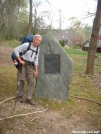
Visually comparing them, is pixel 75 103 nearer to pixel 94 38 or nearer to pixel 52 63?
pixel 52 63

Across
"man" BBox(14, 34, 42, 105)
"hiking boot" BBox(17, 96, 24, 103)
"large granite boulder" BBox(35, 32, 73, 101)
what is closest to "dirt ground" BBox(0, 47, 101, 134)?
"hiking boot" BBox(17, 96, 24, 103)

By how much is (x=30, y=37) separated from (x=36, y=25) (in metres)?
27.4

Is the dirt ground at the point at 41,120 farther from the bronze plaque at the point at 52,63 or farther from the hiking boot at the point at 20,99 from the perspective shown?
the bronze plaque at the point at 52,63

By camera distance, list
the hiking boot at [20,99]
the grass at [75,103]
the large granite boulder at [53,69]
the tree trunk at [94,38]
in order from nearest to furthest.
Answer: the grass at [75,103]
the hiking boot at [20,99]
the large granite boulder at [53,69]
the tree trunk at [94,38]

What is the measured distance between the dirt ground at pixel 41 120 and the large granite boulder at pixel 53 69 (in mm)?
644

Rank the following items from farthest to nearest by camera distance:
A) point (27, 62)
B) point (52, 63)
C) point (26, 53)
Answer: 1. point (52, 63)
2. point (27, 62)
3. point (26, 53)

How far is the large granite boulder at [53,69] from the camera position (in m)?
5.57

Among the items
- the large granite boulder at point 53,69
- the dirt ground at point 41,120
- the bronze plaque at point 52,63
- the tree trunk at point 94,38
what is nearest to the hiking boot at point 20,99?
the dirt ground at point 41,120

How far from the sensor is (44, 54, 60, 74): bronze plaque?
5625 mm

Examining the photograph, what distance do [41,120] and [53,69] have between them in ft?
5.71

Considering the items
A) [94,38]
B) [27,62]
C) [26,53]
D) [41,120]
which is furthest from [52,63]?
[94,38]

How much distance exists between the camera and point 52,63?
223 inches

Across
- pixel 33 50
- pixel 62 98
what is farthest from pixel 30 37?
pixel 62 98

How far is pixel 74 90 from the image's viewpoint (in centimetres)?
707
